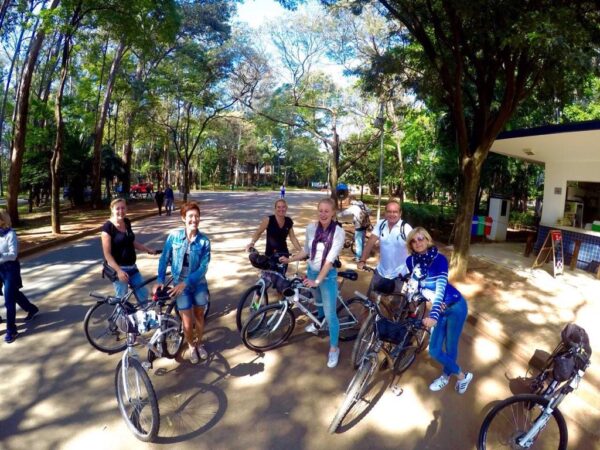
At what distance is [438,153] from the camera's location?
16.2m

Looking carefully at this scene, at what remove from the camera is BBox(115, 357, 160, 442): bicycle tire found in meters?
2.91

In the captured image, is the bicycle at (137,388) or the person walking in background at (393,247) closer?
the bicycle at (137,388)

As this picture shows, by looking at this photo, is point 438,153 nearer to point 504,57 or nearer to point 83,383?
point 504,57

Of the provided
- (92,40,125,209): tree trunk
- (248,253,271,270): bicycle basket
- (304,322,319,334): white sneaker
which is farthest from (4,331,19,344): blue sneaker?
(92,40,125,209): tree trunk

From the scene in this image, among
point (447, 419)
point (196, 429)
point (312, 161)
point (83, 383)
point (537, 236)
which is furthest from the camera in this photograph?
point (312, 161)

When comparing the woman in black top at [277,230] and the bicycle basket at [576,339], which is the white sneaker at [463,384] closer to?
the bicycle basket at [576,339]

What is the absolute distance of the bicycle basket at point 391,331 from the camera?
3.46m

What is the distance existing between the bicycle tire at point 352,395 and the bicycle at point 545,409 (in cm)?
94

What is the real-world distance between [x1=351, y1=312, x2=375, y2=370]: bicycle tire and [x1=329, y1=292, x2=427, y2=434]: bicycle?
89 mm

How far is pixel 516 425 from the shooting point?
9.96 feet

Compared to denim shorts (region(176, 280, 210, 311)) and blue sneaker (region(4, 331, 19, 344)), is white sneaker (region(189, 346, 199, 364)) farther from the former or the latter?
blue sneaker (region(4, 331, 19, 344))

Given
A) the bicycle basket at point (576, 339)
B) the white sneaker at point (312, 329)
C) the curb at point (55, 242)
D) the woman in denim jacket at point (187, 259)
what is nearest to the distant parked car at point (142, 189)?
the curb at point (55, 242)

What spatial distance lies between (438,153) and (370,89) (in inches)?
214

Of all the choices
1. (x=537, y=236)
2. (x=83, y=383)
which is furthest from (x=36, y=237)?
(x=537, y=236)
